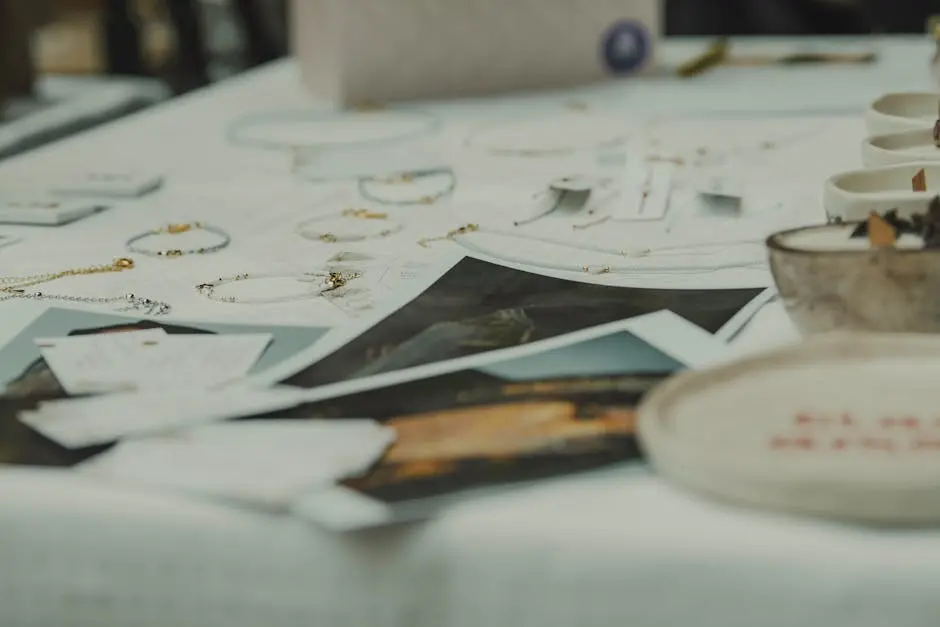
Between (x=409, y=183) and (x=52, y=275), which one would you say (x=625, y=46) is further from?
(x=52, y=275)

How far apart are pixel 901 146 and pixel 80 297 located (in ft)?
1.58

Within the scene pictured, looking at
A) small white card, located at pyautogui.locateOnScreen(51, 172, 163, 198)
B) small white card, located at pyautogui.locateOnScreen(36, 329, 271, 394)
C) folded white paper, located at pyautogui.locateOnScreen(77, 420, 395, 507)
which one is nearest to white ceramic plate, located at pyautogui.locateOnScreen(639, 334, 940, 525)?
folded white paper, located at pyautogui.locateOnScreen(77, 420, 395, 507)

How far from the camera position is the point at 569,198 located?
95 centimetres

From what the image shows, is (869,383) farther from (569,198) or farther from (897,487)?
(569,198)

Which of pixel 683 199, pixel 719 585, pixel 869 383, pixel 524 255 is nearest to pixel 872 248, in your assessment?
pixel 869 383

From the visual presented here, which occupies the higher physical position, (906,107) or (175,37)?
(906,107)

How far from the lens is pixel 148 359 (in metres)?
0.63

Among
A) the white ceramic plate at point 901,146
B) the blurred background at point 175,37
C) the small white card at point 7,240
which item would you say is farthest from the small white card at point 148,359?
the blurred background at point 175,37

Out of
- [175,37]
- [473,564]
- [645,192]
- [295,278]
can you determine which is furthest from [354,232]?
[175,37]

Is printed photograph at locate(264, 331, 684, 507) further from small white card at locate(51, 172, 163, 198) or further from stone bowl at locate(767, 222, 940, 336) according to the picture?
small white card at locate(51, 172, 163, 198)

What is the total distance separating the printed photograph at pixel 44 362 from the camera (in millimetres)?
523

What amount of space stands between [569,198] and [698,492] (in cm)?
50

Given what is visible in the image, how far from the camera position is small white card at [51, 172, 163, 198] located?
1020 millimetres

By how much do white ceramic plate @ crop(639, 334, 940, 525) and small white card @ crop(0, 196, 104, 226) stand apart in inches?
22.4
